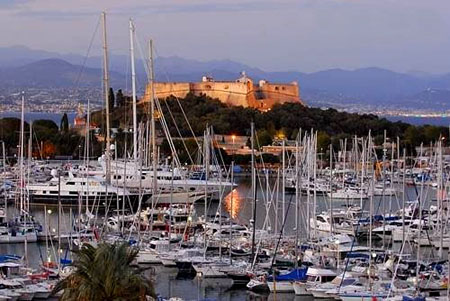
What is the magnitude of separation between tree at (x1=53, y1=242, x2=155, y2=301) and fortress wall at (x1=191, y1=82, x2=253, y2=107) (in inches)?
3391

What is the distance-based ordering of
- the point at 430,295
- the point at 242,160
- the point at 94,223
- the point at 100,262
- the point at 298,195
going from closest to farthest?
the point at 100,262
the point at 430,295
the point at 298,195
the point at 94,223
the point at 242,160

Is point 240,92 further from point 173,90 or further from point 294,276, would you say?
point 294,276

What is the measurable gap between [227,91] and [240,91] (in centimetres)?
141

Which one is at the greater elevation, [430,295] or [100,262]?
[100,262]

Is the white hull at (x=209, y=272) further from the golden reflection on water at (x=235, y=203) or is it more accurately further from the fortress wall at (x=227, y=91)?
the fortress wall at (x=227, y=91)

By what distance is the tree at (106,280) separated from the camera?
1592cm

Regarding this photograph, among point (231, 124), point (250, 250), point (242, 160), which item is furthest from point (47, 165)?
point (250, 250)

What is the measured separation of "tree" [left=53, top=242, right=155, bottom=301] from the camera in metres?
15.9

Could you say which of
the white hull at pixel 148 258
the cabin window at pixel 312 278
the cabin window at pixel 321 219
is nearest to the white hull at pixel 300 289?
the cabin window at pixel 312 278

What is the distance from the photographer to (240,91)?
10444cm

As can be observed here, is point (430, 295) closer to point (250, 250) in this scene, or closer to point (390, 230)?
point (250, 250)

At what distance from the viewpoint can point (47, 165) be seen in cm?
5953

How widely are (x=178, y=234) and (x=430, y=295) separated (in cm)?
1102

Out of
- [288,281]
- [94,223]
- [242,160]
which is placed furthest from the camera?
[242,160]
